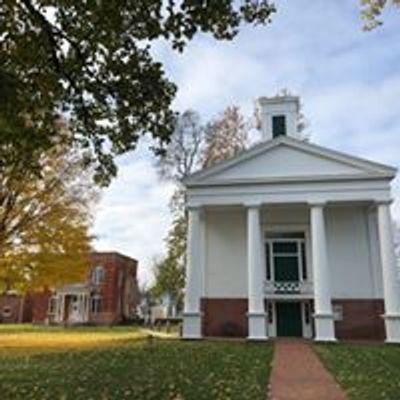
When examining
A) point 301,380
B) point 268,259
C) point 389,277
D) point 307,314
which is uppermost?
point 268,259

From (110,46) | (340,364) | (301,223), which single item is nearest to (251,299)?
(301,223)

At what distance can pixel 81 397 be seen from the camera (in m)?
8.24

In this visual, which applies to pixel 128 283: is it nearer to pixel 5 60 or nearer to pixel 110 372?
pixel 110 372

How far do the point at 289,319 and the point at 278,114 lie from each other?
11.1 m

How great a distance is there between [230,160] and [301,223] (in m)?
5.03

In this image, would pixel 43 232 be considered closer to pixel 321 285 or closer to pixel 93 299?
pixel 321 285

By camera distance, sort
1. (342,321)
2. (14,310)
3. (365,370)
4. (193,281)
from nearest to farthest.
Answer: (365,370), (193,281), (342,321), (14,310)

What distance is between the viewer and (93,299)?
51625 millimetres

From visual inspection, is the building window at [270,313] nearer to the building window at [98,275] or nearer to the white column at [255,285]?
the white column at [255,285]

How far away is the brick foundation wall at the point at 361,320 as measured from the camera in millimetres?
22134

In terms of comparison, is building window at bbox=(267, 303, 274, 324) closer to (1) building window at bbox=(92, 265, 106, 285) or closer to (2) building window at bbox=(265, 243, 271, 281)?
(2) building window at bbox=(265, 243, 271, 281)

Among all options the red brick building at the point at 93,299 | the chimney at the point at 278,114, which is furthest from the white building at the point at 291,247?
the red brick building at the point at 93,299

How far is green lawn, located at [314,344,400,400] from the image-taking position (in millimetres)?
8680

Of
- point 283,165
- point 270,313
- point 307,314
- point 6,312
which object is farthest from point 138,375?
point 6,312
